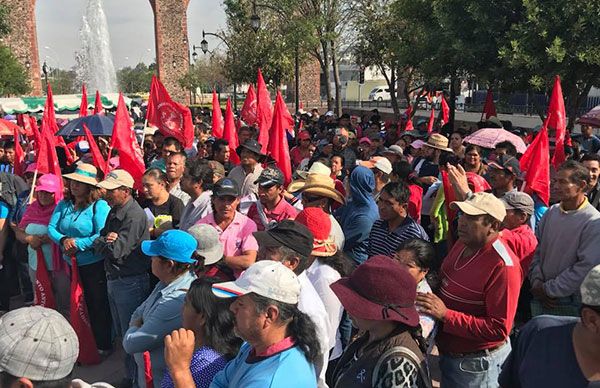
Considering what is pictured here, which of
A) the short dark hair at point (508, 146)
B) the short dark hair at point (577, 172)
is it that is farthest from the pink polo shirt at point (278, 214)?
the short dark hair at point (508, 146)

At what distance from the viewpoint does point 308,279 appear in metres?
3.17

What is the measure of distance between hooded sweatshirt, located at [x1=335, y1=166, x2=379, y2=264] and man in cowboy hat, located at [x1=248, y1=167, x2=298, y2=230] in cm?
46

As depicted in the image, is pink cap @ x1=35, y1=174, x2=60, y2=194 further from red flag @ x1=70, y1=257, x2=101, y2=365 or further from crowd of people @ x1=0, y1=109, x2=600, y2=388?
red flag @ x1=70, y1=257, x2=101, y2=365

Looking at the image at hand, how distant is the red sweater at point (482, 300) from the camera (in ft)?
8.89

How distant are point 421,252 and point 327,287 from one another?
1.88 feet

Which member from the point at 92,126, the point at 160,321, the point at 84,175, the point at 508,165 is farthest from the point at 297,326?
the point at 92,126

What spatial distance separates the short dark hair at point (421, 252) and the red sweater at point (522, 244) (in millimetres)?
761

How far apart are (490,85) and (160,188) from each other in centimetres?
740

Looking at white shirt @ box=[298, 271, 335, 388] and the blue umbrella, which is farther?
the blue umbrella

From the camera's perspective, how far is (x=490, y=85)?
1020cm

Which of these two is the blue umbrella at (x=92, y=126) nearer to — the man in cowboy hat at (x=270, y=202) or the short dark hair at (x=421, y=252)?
the man in cowboy hat at (x=270, y=202)

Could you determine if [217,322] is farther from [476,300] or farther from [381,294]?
[476,300]

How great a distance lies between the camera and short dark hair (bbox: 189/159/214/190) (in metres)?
4.88

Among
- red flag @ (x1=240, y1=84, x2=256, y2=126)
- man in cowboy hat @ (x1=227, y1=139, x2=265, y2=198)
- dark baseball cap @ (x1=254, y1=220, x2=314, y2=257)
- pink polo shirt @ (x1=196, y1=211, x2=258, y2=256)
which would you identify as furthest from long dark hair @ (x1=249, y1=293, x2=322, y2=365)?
red flag @ (x1=240, y1=84, x2=256, y2=126)
